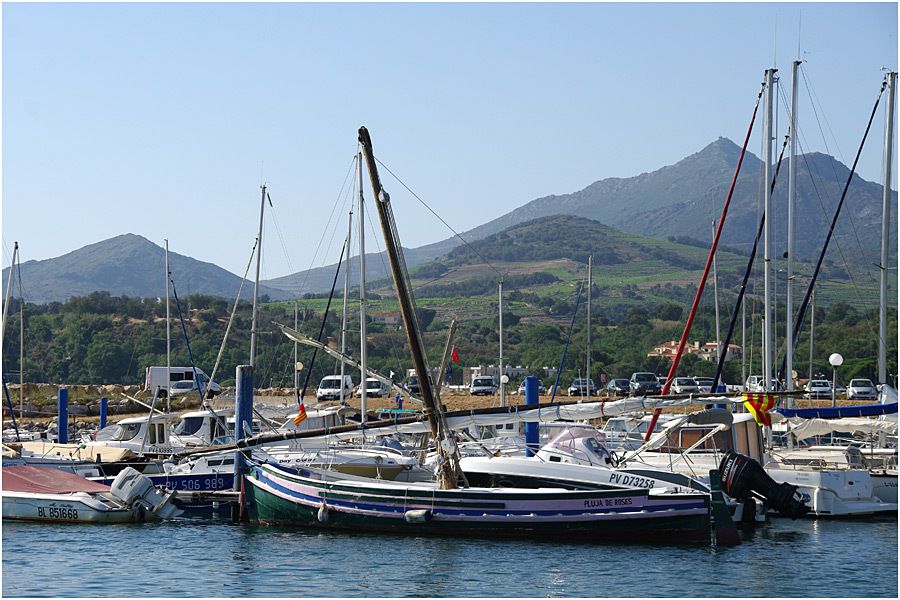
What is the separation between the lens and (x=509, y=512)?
89.4 feet

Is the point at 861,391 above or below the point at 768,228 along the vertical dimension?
below

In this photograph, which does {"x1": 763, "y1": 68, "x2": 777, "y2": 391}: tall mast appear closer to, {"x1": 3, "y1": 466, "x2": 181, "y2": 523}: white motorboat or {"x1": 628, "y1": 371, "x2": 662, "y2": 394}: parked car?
{"x1": 3, "y1": 466, "x2": 181, "y2": 523}: white motorboat

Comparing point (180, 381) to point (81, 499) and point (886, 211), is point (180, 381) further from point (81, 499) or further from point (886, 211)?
point (886, 211)

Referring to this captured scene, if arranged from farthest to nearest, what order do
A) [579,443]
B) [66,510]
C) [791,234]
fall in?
[791,234], [66,510], [579,443]

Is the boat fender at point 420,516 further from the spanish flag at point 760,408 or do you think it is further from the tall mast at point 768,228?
the tall mast at point 768,228

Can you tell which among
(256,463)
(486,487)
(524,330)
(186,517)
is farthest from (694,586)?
(524,330)

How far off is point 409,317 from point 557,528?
19.9 feet

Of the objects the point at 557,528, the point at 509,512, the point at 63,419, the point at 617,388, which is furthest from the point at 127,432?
the point at 617,388

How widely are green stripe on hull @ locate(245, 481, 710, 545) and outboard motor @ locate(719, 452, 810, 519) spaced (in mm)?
3940

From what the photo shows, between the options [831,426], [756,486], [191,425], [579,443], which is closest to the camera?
[579,443]

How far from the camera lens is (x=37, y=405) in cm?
7650

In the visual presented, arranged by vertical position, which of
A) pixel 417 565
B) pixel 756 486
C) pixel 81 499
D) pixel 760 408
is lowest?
pixel 417 565

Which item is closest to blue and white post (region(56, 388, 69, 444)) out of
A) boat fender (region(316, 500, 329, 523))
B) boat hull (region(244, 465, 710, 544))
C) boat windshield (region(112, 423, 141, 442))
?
boat windshield (region(112, 423, 141, 442))

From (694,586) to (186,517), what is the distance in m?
15.0
